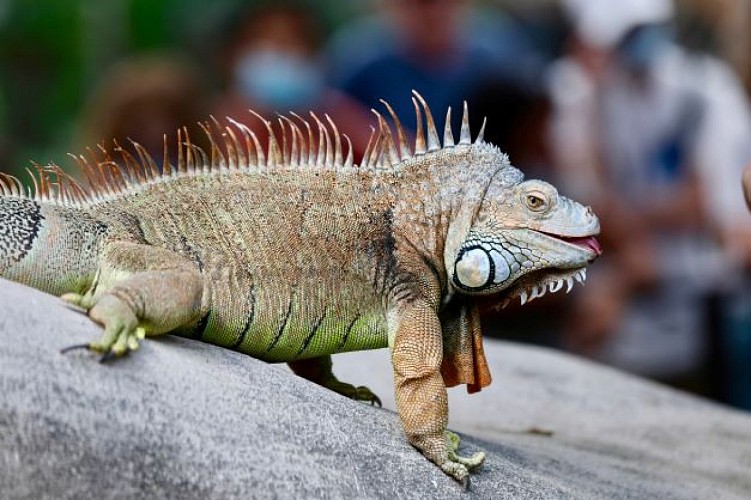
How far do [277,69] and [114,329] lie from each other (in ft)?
20.7

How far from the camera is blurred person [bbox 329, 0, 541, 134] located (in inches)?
380

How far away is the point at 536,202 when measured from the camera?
4691mm

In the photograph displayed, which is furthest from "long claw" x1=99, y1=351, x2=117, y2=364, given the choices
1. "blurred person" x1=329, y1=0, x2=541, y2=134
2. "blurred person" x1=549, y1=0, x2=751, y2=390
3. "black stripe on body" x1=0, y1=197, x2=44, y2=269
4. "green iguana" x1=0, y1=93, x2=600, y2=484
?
"blurred person" x1=549, y1=0, x2=751, y2=390

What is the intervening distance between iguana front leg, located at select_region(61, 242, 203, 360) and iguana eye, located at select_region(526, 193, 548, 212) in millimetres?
1264

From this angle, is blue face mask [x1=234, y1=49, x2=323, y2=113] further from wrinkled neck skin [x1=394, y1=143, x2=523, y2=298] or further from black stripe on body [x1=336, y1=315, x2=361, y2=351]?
black stripe on body [x1=336, y1=315, x2=361, y2=351]

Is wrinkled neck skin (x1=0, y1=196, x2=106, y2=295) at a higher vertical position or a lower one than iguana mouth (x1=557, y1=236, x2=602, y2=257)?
lower

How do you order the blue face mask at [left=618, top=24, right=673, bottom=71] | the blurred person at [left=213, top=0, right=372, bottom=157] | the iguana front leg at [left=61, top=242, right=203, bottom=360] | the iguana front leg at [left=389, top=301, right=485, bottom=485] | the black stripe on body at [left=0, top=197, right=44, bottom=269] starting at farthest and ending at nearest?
the blue face mask at [left=618, top=24, right=673, bottom=71]
the blurred person at [left=213, top=0, right=372, bottom=157]
the iguana front leg at [left=389, top=301, right=485, bottom=485]
the black stripe on body at [left=0, top=197, right=44, bottom=269]
the iguana front leg at [left=61, top=242, right=203, bottom=360]

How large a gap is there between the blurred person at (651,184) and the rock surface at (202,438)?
4.10 meters

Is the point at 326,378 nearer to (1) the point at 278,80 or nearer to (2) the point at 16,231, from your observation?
(2) the point at 16,231

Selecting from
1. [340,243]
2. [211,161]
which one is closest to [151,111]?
[211,161]

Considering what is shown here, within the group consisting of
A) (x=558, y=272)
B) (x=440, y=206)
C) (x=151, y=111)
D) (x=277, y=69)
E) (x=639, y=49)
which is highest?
(x=639, y=49)

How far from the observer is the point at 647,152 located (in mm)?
10156

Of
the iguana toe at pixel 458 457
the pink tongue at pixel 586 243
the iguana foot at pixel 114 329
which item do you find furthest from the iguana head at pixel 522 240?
the iguana foot at pixel 114 329

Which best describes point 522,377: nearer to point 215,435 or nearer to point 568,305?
point 568,305
